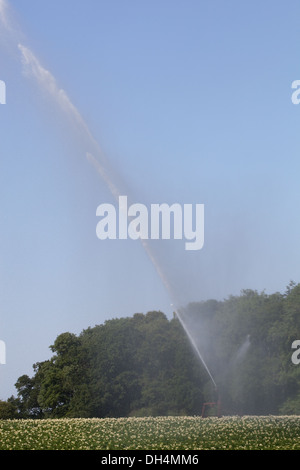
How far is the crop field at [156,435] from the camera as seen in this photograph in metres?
31.3

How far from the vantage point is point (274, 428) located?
126 ft

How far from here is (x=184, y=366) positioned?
8594 centimetres

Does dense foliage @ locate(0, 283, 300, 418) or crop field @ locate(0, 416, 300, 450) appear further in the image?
dense foliage @ locate(0, 283, 300, 418)

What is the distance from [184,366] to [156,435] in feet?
170

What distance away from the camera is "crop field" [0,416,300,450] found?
3130cm

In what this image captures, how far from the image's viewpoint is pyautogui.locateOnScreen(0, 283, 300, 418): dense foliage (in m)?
79.1

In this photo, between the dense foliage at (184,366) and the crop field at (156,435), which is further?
the dense foliage at (184,366)

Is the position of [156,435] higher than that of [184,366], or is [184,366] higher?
[184,366]

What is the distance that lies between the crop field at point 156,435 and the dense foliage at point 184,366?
3667 centimetres

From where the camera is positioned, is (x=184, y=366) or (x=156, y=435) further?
(x=184, y=366)

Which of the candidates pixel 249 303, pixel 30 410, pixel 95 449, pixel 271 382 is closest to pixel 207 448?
pixel 95 449

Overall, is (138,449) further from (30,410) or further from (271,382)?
(30,410)

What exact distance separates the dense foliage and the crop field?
36.7 m

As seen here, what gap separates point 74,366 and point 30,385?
15.3 meters
